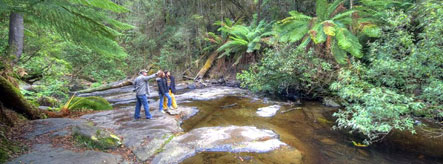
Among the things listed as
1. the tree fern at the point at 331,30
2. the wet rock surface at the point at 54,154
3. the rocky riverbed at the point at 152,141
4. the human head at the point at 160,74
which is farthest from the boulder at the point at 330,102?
the wet rock surface at the point at 54,154

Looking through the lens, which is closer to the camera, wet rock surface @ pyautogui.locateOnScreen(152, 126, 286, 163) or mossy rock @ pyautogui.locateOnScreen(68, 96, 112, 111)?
wet rock surface @ pyautogui.locateOnScreen(152, 126, 286, 163)

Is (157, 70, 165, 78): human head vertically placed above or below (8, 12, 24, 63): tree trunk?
below

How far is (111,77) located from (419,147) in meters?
18.6

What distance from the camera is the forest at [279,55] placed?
295 cm

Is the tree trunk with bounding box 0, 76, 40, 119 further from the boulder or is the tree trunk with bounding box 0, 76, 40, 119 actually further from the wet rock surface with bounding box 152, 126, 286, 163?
the boulder

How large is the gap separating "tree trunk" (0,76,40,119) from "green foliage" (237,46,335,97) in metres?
7.45

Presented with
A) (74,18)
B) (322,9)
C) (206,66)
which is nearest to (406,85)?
(322,9)

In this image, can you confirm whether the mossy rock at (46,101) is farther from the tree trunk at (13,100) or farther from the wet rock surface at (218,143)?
the wet rock surface at (218,143)

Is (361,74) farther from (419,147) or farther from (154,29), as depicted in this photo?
(154,29)

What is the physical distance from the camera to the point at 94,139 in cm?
401

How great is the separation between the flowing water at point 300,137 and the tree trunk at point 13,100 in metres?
3.49

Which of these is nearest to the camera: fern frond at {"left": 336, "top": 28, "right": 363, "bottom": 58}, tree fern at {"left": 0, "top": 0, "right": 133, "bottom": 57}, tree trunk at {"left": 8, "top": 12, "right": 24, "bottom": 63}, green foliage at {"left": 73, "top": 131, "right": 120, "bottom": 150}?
tree fern at {"left": 0, "top": 0, "right": 133, "bottom": 57}

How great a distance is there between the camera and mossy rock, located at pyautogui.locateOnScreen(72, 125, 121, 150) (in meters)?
3.93

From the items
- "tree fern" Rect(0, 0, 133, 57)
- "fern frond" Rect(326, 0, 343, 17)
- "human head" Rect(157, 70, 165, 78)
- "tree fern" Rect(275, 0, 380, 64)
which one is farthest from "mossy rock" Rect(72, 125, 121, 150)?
"fern frond" Rect(326, 0, 343, 17)
